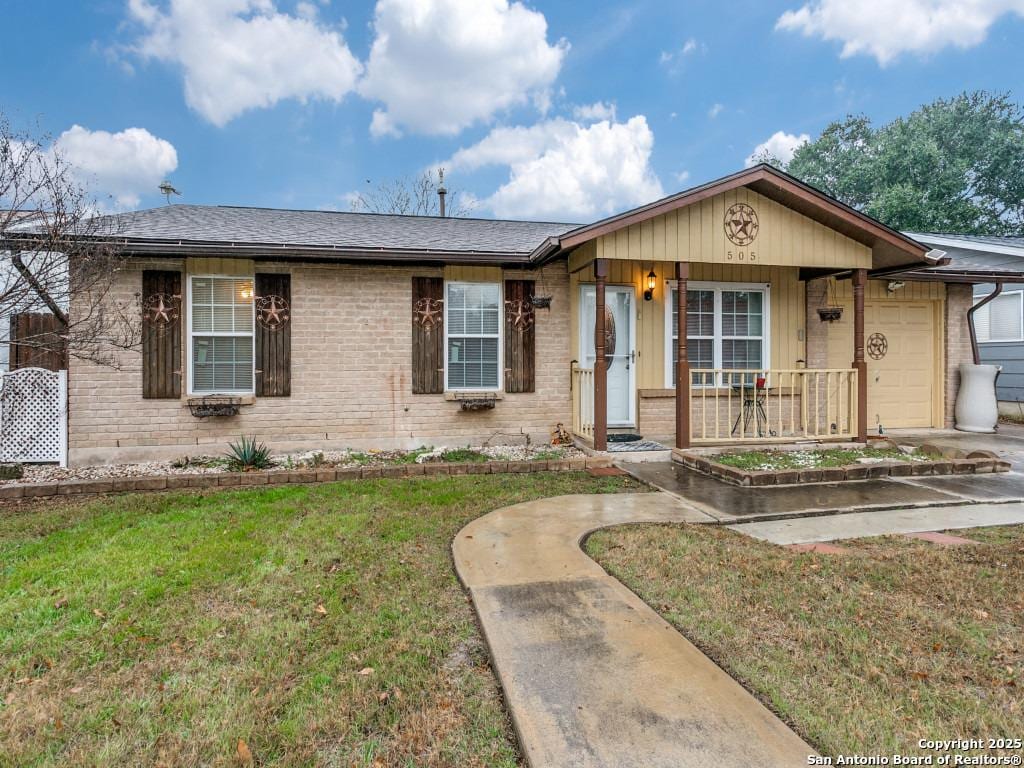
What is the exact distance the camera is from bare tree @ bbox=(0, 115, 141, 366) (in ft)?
16.8

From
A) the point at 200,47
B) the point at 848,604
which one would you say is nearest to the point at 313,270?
the point at 848,604

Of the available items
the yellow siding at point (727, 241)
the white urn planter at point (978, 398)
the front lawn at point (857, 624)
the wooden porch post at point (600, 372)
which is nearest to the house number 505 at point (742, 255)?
the yellow siding at point (727, 241)

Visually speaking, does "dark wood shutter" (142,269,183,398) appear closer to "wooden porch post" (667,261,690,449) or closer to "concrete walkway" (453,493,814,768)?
"concrete walkway" (453,493,814,768)

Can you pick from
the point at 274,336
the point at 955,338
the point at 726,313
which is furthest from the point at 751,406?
the point at 274,336

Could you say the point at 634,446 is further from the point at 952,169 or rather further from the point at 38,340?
the point at 952,169

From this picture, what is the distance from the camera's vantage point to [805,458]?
6363 millimetres

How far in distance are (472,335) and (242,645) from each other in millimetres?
5351

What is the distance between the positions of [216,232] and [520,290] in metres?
3.97

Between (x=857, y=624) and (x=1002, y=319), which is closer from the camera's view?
(x=857, y=624)

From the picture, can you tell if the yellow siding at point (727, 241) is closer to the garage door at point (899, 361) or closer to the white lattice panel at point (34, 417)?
the garage door at point (899, 361)

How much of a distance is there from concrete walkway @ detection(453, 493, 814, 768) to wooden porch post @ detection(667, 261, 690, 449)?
3706mm

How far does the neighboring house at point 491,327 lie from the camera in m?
6.59

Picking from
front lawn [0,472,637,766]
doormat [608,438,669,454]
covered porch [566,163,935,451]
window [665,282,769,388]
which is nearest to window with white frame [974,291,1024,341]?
covered porch [566,163,935,451]

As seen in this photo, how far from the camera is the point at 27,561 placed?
341 centimetres
